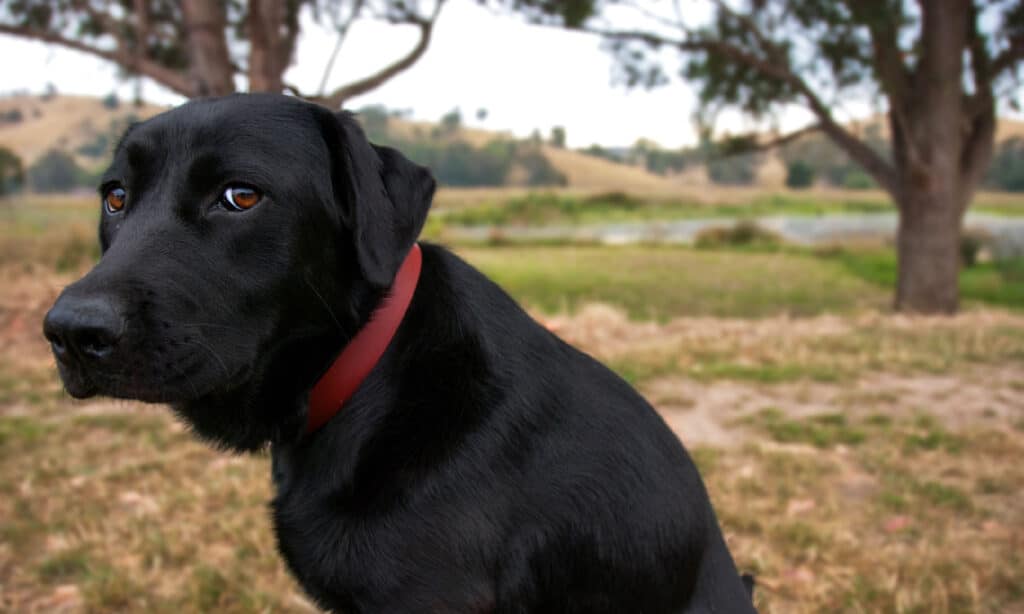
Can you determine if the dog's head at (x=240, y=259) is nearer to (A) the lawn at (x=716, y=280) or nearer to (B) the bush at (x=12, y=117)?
(A) the lawn at (x=716, y=280)

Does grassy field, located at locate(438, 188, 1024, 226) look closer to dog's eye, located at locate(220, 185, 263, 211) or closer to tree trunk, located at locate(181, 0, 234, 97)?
tree trunk, located at locate(181, 0, 234, 97)

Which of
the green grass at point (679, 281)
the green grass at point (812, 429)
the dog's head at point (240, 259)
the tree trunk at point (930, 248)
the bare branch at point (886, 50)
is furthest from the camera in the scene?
the green grass at point (679, 281)

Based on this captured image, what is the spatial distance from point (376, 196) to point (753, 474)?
3478 mm

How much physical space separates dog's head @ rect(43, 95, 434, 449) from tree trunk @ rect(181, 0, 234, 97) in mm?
6401

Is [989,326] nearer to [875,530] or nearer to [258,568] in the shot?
[875,530]

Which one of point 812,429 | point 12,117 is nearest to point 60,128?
point 12,117

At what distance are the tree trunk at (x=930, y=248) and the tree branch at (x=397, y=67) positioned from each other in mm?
8124

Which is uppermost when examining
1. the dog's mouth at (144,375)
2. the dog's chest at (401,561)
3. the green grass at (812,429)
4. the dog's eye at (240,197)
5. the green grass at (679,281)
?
the dog's eye at (240,197)

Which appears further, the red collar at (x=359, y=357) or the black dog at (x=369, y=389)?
the red collar at (x=359, y=357)

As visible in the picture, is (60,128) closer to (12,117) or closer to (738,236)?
(12,117)

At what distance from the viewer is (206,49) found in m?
7.87

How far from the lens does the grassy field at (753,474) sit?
335 cm

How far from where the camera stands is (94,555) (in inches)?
143

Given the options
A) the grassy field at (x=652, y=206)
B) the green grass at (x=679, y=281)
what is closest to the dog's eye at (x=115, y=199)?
the green grass at (x=679, y=281)
